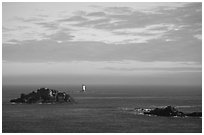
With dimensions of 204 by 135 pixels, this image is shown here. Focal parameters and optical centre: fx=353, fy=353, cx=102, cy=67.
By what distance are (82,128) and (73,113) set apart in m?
18.9

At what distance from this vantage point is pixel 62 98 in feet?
279

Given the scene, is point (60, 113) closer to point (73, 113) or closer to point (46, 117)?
point (73, 113)

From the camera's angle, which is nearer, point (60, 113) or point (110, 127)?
point (110, 127)

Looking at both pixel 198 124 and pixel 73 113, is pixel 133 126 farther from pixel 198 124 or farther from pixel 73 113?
pixel 73 113

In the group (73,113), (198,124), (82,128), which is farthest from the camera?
(73,113)

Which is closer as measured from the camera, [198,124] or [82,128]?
[82,128]

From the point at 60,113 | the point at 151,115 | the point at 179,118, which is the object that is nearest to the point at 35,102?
the point at 60,113

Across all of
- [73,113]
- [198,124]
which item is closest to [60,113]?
[73,113]

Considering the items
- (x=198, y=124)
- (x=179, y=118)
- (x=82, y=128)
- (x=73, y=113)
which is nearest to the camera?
(x=82, y=128)

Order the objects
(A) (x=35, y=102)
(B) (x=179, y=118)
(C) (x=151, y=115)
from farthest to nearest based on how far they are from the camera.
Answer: (A) (x=35, y=102)
(C) (x=151, y=115)
(B) (x=179, y=118)

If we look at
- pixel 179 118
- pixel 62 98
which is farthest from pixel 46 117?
pixel 62 98

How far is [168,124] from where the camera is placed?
49.2 meters

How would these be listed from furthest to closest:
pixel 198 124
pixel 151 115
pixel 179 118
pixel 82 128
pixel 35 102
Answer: pixel 35 102 < pixel 151 115 < pixel 179 118 < pixel 198 124 < pixel 82 128

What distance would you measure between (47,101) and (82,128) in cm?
3885
